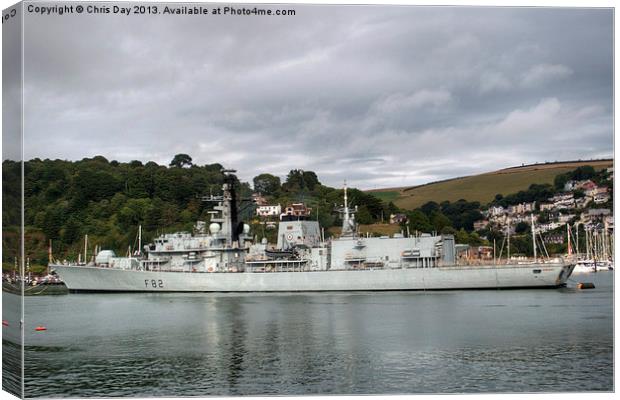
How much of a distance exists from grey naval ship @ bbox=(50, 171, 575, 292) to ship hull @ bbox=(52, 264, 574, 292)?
0.05m

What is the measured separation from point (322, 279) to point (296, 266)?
7.45 ft

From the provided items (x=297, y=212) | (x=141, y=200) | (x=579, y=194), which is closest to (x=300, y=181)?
(x=141, y=200)

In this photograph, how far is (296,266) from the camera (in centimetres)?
4100

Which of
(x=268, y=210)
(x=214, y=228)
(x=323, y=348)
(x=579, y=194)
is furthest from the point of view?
(x=268, y=210)

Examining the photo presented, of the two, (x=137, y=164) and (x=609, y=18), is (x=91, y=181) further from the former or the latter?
(x=609, y=18)

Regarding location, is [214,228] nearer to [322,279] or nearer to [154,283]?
[154,283]

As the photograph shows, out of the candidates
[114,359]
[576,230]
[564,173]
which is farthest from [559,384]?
[576,230]

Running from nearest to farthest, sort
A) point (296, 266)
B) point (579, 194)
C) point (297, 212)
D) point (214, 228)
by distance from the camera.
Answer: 1. point (579, 194)
2. point (296, 266)
3. point (214, 228)
4. point (297, 212)

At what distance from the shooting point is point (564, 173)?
31656mm

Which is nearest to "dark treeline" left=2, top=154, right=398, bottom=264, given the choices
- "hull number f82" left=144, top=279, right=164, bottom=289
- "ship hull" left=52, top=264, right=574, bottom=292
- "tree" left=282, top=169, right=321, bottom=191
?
"tree" left=282, top=169, right=321, bottom=191

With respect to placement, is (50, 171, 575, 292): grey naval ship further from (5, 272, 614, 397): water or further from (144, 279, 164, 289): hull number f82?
(5, 272, 614, 397): water

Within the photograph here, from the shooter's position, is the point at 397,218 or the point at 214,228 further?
the point at 397,218

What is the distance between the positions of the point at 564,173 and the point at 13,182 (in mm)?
24864

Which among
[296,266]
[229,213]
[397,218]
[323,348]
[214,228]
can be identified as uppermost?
[397,218]
